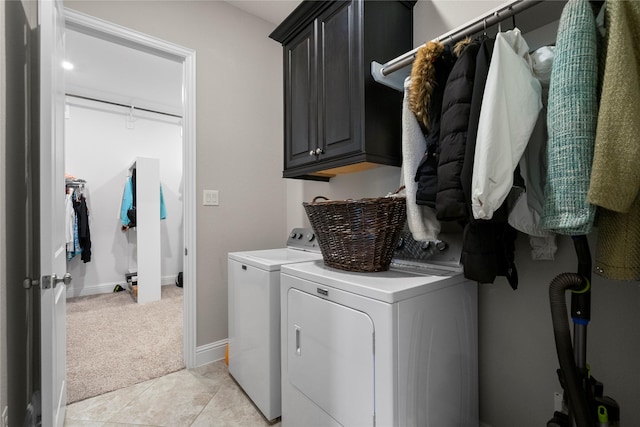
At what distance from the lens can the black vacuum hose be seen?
0.81 meters

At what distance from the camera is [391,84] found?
4.82ft

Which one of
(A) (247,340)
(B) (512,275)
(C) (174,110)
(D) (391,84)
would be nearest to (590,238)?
(B) (512,275)

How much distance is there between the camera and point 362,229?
1241mm

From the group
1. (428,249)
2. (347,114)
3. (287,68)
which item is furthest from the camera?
(287,68)

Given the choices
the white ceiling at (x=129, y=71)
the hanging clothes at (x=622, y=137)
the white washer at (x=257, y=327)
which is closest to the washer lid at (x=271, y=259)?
the white washer at (x=257, y=327)

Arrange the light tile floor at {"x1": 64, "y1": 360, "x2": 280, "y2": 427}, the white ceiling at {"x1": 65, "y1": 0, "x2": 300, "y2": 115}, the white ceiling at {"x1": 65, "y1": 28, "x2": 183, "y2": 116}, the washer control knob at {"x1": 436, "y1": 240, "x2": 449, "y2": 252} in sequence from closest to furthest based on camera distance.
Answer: the washer control knob at {"x1": 436, "y1": 240, "x2": 449, "y2": 252}
the light tile floor at {"x1": 64, "y1": 360, "x2": 280, "y2": 427}
the white ceiling at {"x1": 65, "y1": 0, "x2": 300, "y2": 115}
the white ceiling at {"x1": 65, "y1": 28, "x2": 183, "y2": 116}

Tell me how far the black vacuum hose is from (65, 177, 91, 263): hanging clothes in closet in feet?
15.0

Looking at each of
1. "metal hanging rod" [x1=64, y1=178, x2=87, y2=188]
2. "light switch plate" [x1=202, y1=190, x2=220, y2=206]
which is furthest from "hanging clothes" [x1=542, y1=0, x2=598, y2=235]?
"metal hanging rod" [x1=64, y1=178, x2=87, y2=188]

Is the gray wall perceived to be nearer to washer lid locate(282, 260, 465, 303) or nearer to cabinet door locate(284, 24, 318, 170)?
washer lid locate(282, 260, 465, 303)

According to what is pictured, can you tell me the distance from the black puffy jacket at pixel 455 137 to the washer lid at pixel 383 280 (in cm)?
27

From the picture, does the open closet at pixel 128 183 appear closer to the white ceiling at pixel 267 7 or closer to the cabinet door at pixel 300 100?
the white ceiling at pixel 267 7

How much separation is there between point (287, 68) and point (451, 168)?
4.84ft

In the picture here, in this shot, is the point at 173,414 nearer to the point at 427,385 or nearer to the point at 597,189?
the point at 427,385

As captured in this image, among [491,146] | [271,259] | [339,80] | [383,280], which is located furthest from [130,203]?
[491,146]
